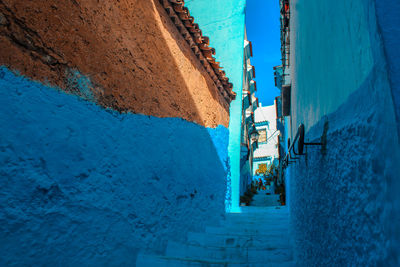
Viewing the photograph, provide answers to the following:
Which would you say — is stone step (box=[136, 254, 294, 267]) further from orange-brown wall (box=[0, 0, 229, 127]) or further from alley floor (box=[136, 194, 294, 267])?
orange-brown wall (box=[0, 0, 229, 127])

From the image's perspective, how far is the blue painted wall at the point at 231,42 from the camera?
8.20 meters

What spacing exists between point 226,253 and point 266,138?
78.7 ft

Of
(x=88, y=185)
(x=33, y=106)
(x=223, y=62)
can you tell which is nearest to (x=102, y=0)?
(x=33, y=106)

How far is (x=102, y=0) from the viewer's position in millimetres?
3045

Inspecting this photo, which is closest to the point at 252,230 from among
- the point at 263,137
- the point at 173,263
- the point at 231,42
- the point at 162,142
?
the point at 173,263

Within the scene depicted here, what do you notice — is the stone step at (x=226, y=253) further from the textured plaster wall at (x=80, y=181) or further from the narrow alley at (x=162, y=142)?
the textured plaster wall at (x=80, y=181)

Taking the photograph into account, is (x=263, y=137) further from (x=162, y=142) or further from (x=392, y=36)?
(x=392, y=36)

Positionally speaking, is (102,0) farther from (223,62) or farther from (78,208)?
(223,62)

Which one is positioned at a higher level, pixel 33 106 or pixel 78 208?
pixel 33 106

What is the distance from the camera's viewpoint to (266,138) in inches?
1055

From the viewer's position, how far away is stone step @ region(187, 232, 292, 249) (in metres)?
4.02

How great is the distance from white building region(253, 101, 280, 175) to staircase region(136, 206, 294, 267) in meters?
18.8

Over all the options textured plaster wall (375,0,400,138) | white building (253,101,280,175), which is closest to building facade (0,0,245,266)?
textured plaster wall (375,0,400,138)

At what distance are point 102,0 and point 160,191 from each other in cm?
252
